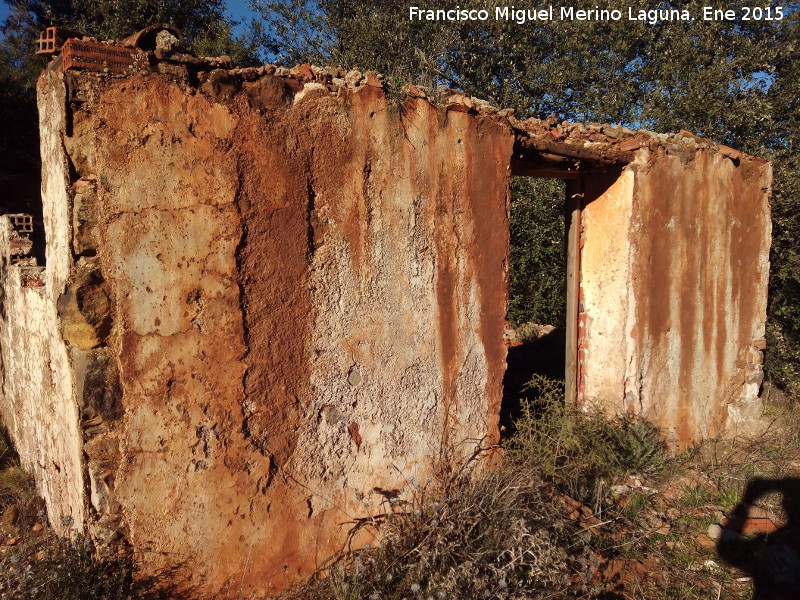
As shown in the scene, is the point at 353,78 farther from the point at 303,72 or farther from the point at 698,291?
the point at 698,291

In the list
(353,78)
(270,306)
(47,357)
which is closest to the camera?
(270,306)

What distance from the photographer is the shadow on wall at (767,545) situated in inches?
127

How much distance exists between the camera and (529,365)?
729 cm

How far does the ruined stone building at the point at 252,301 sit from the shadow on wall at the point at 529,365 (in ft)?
7.18

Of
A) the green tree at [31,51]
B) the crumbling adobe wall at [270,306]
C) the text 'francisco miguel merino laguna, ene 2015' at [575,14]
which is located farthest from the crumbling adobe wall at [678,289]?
the green tree at [31,51]

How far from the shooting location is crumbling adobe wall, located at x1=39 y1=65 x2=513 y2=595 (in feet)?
8.09

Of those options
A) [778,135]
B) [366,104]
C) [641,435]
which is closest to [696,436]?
[641,435]

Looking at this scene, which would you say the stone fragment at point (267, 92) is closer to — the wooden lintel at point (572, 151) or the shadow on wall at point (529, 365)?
the wooden lintel at point (572, 151)

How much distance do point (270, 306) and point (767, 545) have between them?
11.2 feet

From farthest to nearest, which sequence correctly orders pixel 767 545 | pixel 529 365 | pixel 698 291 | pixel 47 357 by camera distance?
1. pixel 529 365
2. pixel 698 291
3. pixel 767 545
4. pixel 47 357

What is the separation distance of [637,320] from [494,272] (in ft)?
5.27

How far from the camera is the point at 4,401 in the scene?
5008 millimetres

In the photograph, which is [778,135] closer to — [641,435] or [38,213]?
[641,435]

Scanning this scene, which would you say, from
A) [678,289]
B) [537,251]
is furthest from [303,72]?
[537,251]
